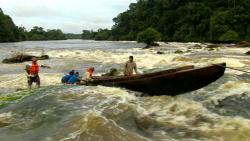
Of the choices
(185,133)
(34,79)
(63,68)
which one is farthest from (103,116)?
(63,68)

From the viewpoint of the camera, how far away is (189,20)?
9219 cm

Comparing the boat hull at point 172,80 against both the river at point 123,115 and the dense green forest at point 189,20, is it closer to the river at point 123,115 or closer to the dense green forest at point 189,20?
the river at point 123,115

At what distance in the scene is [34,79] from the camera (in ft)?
59.0

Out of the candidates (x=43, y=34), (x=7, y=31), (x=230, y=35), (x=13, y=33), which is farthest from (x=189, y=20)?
(x=43, y=34)

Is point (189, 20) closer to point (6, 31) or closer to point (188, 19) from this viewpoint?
point (188, 19)

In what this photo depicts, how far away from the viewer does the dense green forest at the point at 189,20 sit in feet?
244

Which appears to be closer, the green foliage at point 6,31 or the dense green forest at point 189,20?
the dense green forest at point 189,20

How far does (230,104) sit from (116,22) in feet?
418

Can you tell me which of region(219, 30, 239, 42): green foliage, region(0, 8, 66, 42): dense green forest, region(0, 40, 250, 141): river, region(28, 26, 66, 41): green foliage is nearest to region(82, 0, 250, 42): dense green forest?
region(219, 30, 239, 42): green foliage

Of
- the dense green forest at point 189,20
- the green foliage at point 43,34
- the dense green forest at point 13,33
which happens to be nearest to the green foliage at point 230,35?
the dense green forest at point 189,20

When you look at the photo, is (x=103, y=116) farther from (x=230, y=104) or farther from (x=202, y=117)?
(x=230, y=104)

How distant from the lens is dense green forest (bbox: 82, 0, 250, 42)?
244 feet

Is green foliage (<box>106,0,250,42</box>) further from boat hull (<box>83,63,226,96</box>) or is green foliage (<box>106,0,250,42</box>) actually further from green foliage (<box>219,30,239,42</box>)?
boat hull (<box>83,63,226,96</box>)

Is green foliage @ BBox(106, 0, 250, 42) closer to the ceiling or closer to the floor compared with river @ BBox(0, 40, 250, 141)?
closer to the ceiling
